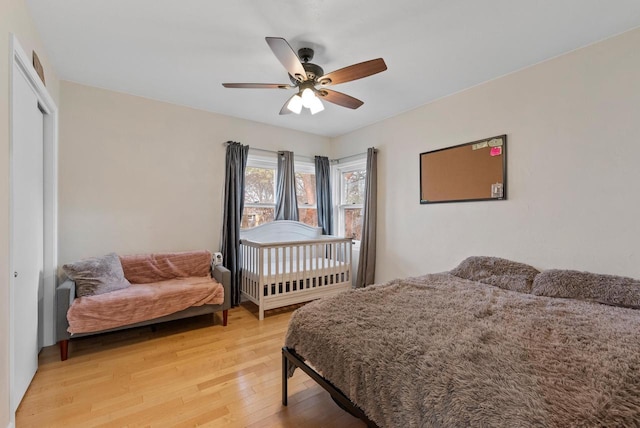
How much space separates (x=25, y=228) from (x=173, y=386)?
4.64 ft

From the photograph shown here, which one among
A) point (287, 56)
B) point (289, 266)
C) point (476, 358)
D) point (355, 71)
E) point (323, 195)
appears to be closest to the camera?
point (476, 358)

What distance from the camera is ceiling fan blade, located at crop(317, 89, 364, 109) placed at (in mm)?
2260

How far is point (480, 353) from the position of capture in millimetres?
1107

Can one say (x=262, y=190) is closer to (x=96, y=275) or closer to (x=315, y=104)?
(x=315, y=104)

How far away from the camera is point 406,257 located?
136 inches

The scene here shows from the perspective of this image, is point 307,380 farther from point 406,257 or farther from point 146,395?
point 406,257

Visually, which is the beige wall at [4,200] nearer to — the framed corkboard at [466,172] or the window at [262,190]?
the window at [262,190]

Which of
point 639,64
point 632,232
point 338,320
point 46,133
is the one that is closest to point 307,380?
point 338,320

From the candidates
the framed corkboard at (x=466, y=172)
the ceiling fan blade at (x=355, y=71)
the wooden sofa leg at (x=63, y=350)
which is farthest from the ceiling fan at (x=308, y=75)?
the wooden sofa leg at (x=63, y=350)

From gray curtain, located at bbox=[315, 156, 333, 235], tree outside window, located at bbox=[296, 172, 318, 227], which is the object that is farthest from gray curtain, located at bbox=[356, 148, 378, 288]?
tree outside window, located at bbox=[296, 172, 318, 227]

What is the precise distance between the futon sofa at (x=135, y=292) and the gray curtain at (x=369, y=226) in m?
1.82

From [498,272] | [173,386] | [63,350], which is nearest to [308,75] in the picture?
[498,272]

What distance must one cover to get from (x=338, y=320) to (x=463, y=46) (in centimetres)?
220

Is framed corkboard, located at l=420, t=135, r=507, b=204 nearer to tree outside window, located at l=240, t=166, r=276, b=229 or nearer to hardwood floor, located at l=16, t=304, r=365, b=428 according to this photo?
tree outside window, located at l=240, t=166, r=276, b=229
